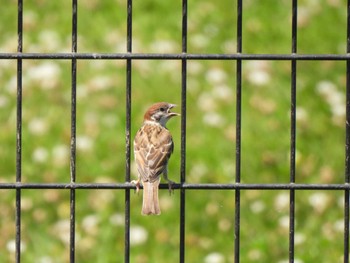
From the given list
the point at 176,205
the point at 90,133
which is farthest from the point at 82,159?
the point at 176,205

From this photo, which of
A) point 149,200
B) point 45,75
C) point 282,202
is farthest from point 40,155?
point 149,200

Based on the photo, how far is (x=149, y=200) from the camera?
5.36m

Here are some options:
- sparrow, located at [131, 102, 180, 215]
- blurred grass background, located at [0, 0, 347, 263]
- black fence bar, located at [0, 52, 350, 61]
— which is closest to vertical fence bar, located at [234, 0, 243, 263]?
black fence bar, located at [0, 52, 350, 61]

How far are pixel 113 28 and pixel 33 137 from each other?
150 cm

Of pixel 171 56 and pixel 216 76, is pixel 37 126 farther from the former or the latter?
pixel 171 56

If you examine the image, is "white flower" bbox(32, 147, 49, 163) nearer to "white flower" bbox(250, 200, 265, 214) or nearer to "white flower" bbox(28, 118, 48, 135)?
"white flower" bbox(28, 118, 48, 135)

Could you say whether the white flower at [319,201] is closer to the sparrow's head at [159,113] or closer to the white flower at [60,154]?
the white flower at [60,154]

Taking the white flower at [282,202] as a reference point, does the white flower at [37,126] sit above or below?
above

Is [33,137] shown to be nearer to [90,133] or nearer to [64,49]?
[90,133]

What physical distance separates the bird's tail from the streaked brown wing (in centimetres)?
4

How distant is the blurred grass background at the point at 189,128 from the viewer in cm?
724

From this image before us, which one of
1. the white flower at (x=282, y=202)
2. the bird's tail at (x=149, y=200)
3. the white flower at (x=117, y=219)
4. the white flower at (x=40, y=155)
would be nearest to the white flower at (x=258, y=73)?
the white flower at (x=282, y=202)

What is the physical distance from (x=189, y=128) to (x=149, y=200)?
3004 millimetres

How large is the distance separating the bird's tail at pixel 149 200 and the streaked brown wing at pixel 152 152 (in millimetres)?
43
